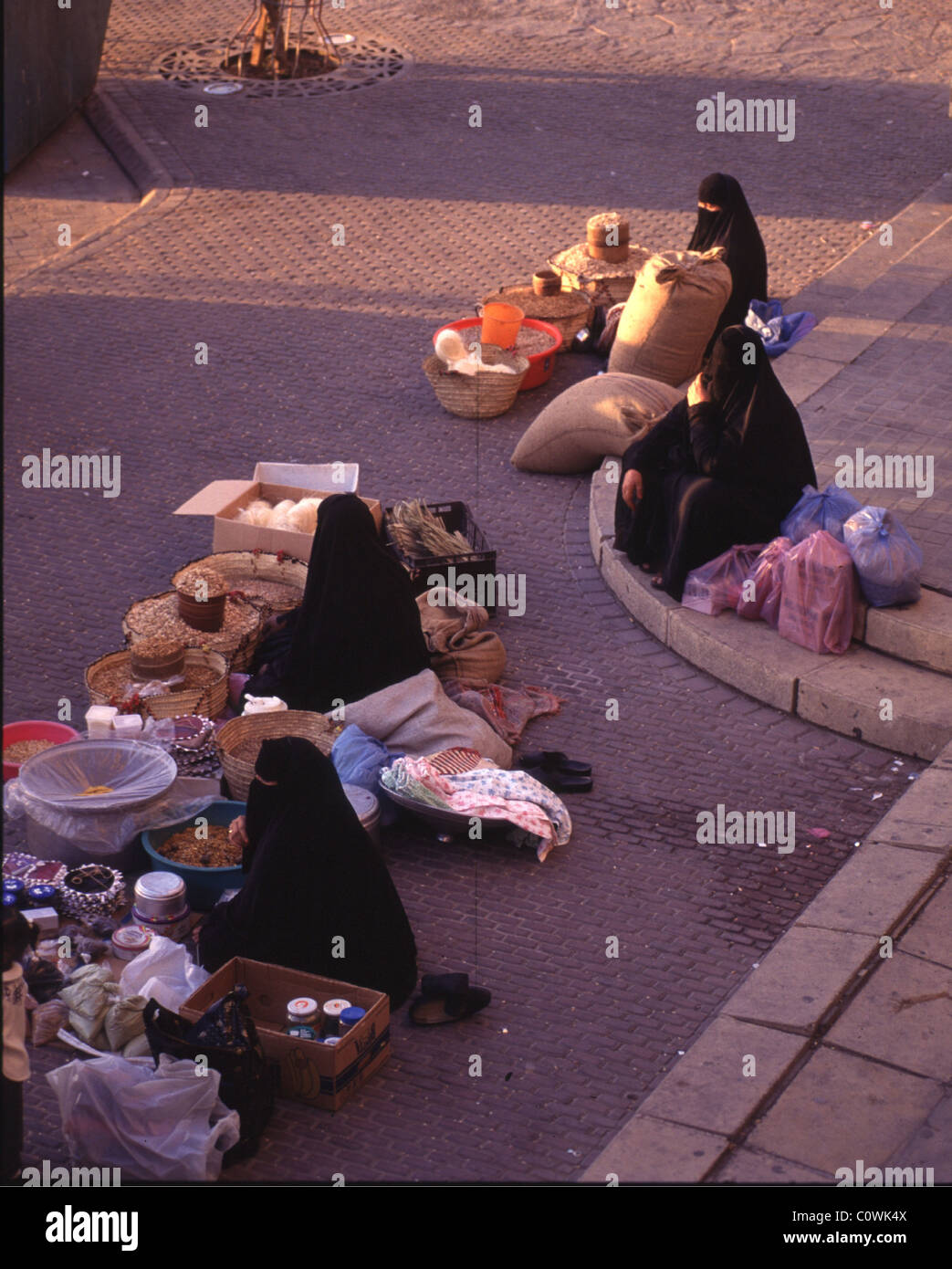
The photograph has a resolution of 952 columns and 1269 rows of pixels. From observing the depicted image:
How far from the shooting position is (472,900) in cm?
577

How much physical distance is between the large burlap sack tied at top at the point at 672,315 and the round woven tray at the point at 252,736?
3701 millimetres

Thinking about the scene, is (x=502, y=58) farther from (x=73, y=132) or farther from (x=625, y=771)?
(x=625, y=771)

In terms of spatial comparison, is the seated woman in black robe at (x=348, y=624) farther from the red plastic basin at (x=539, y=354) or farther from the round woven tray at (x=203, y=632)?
the red plastic basin at (x=539, y=354)

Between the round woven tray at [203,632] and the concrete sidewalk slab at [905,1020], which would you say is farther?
the round woven tray at [203,632]

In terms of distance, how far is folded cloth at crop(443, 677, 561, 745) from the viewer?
661 cm

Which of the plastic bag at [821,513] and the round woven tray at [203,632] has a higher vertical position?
the plastic bag at [821,513]

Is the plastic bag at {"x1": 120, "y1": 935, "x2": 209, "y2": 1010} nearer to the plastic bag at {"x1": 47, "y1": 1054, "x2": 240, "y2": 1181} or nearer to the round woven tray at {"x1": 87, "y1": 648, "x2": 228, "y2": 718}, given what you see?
the plastic bag at {"x1": 47, "y1": 1054, "x2": 240, "y2": 1181}

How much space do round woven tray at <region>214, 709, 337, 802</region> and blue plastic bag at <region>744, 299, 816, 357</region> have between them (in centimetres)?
436

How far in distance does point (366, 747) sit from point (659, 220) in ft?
22.4

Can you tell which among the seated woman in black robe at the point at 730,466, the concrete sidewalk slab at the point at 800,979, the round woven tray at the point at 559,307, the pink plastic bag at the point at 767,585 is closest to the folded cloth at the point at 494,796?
the concrete sidewalk slab at the point at 800,979

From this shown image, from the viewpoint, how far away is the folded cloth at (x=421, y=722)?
6.29 m

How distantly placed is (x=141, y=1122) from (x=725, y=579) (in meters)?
3.71

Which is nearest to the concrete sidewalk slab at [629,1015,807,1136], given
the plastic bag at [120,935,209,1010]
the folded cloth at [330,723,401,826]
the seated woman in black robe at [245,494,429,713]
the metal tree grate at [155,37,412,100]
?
the plastic bag at [120,935,209,1010]

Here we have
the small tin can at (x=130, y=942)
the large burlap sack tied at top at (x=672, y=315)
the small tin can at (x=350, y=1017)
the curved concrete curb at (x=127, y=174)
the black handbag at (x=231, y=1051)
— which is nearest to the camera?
the black handbag at (x=231, y=1051)
